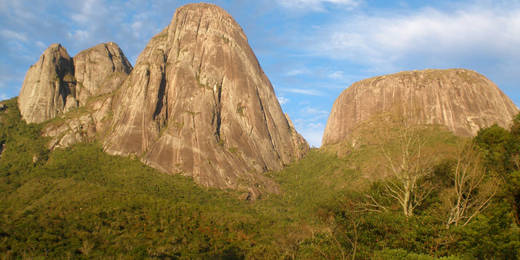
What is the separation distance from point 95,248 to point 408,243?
3126 cm

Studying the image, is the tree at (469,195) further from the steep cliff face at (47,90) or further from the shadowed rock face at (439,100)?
the steep cliff face at (47,90)

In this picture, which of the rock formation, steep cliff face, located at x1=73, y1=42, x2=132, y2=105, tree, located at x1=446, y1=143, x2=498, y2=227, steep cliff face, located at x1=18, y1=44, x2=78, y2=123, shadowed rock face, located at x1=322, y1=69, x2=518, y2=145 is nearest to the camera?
tree, located at x1=446, y1=143, x2=498, y2=227

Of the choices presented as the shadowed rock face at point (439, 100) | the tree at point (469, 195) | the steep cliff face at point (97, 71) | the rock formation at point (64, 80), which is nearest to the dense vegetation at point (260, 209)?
the tree at point (469, 195)

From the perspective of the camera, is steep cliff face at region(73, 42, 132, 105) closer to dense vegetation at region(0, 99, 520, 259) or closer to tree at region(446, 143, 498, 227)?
dense vegetation at region(0, 99, 520, 259)

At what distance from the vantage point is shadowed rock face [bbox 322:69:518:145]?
70062 mm

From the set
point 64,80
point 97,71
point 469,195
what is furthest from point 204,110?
point 469,195

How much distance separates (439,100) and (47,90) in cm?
9437

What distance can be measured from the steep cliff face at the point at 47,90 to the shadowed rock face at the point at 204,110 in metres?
19.3

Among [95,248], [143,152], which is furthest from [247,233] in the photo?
[143,152]

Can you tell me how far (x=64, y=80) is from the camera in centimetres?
9406

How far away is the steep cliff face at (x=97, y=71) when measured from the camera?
9486 centimetres

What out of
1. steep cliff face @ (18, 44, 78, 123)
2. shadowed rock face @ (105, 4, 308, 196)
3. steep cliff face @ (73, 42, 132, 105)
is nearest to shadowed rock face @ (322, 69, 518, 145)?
shadowed rock face @ (105, 4, 308, 196)

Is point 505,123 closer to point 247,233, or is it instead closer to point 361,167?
point 361,167

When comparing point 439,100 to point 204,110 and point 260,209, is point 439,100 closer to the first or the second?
point 260,209
